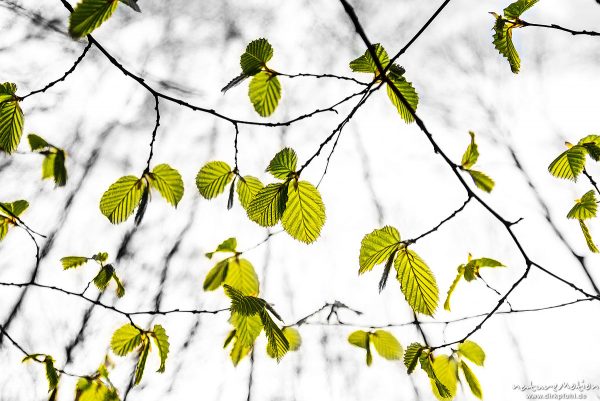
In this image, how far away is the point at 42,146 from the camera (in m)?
0.68

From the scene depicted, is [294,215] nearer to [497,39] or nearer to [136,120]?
[497,39]

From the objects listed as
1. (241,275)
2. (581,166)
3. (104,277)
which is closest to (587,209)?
(581,166)

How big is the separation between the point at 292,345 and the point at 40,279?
2.60 ft

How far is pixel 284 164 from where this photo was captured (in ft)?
1.46

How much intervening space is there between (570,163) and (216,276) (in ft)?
1.79

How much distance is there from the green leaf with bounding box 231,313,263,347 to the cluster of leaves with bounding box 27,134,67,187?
1.25 ft

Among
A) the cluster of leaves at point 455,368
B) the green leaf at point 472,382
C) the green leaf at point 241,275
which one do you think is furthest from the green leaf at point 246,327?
the green leaf at point 472,382

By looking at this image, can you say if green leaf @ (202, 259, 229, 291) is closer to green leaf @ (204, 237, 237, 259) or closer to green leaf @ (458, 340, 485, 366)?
green leaf @ (204, 237, 237, 259)

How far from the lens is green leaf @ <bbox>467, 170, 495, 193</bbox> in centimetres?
42

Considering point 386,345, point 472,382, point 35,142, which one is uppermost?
point 35,142

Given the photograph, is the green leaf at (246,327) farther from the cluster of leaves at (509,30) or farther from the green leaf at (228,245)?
the cluster of leaves at (509,30)

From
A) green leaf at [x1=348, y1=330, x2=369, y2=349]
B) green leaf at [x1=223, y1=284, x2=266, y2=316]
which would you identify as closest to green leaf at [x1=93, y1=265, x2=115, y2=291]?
green leaf at [x1=223, y1=284, x2=266, y2=316]

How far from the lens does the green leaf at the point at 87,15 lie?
286 mm

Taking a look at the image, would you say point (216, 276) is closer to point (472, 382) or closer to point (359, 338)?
point (359, 338)
